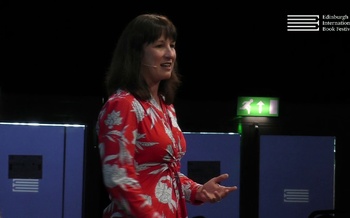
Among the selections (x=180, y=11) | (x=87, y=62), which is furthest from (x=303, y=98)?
(x=87, y=62)

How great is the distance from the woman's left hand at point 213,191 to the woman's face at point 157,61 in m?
0.33

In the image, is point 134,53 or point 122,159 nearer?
point 122,159

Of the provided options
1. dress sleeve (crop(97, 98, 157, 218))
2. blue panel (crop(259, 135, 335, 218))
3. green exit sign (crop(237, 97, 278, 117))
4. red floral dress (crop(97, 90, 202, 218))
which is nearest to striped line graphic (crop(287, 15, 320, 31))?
green exit sign (crop(237, 97, 278, 117))

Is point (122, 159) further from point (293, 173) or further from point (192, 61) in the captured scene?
point (293, 173)

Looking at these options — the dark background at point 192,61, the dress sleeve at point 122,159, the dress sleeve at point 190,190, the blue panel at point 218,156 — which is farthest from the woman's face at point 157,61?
the blue panel at point 218,156

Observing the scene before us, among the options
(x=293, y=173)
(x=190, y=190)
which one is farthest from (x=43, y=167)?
(x=190, y=190)

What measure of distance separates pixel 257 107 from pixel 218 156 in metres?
0.70

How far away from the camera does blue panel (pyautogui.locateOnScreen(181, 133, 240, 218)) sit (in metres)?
6.98

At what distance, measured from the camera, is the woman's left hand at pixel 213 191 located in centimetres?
178

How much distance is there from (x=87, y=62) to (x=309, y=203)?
2950mm

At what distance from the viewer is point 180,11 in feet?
22.1

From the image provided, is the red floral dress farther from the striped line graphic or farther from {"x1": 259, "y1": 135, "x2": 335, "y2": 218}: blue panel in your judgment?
{"x1": 259, "y1": 135, "x2": 335, "y2": 218}: blue panel

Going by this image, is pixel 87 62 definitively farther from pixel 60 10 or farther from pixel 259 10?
pixel 259 10

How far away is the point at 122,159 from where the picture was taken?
1554 mm
